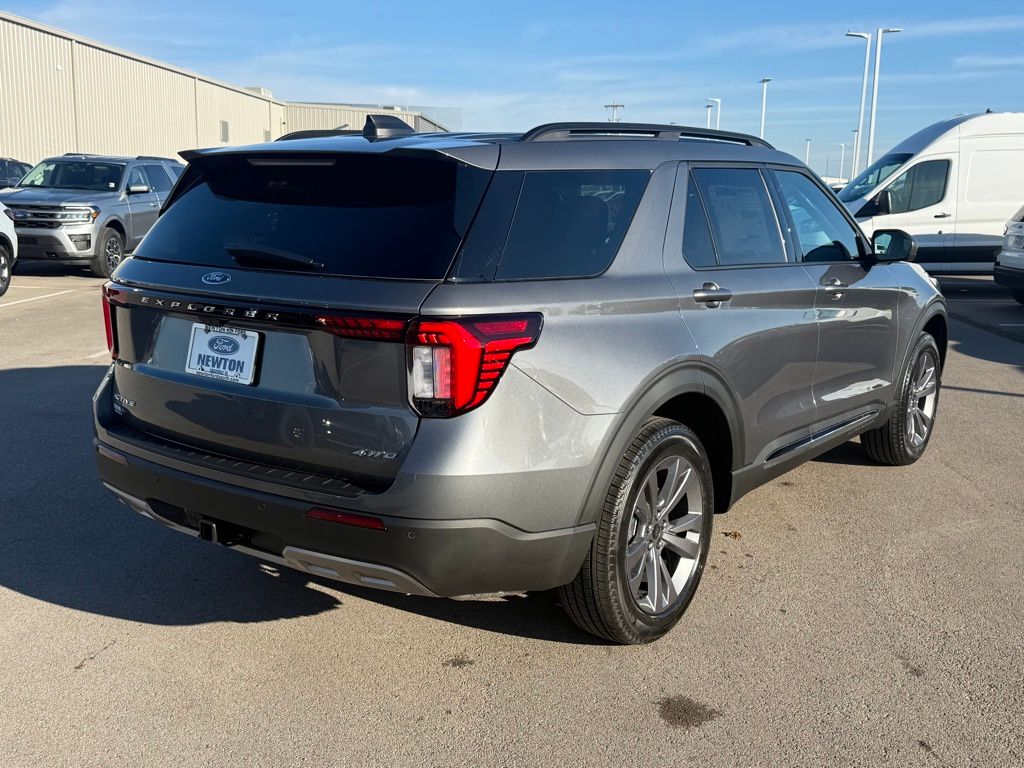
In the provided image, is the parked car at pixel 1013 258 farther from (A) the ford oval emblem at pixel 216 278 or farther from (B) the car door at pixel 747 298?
(A) the ford oval emblem at pixel 216 278

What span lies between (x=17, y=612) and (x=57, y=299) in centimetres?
1047

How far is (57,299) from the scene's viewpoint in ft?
43.3

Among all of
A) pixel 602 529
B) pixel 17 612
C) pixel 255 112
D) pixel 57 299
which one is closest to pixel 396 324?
pixel 602 529

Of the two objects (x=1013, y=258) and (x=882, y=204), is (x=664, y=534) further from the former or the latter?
(x=882, y=204)

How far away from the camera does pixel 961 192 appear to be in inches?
602

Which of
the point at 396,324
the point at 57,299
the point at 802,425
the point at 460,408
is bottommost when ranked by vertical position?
the point at 57,299

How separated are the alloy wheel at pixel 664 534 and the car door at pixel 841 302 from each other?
1200mm

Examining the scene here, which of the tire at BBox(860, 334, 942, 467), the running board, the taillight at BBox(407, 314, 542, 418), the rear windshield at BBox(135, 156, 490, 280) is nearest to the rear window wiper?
the rear windshield at BBox(135, 156, 490, 280)

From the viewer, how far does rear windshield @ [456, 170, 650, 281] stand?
304cm

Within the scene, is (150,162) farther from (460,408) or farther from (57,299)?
(460,408)

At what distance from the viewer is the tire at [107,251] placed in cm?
1532

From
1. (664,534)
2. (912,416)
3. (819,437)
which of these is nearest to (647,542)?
(664,534)

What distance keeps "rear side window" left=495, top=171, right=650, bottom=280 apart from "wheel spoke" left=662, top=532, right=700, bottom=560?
1108mm

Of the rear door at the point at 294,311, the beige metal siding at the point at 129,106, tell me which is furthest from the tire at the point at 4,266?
the beige metal siding at the point at 129,106
